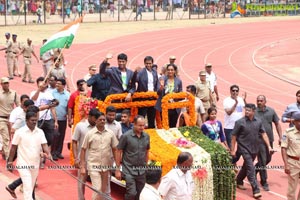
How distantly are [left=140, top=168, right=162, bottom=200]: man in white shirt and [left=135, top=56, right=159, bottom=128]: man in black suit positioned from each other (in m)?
5.22

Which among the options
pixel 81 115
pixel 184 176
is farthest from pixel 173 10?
pixel 184 176

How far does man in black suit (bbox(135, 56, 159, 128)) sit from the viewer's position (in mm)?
12719

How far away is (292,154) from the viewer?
1084cm

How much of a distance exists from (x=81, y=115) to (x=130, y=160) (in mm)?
2255

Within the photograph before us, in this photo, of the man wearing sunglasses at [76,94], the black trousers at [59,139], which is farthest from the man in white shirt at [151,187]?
the black trousers at [59,139]

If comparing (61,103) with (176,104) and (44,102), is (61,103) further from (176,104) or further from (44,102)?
(176,104)

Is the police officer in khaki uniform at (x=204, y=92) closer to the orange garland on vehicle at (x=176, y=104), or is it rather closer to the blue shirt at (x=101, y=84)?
the orange garland on vehicle at (x=176, y=104)

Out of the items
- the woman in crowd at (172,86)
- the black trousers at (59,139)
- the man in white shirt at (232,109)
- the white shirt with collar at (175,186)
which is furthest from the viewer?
the black trousers at (59,139)

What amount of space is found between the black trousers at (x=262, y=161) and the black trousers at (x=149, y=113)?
1.99 metres

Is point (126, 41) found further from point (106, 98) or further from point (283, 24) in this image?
point (106, 98)

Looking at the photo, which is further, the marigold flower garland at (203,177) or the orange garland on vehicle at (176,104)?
the orange garland on vehicle at (176,104)

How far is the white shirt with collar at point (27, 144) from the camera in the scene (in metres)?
9.95

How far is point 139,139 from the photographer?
33.1 feet

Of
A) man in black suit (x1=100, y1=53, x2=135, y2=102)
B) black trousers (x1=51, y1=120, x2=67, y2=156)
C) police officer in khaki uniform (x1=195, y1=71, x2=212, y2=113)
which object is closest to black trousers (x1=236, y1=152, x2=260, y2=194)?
man in black suit (x1=100, y1=53, x2=135, y2=102)
